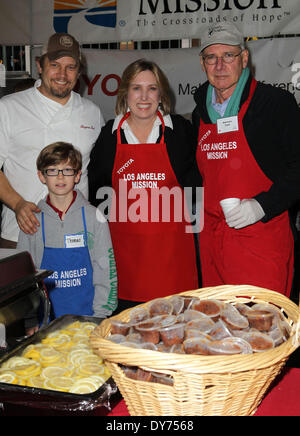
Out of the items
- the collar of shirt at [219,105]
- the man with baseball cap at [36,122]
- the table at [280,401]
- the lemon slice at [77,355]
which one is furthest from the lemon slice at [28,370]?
the collar of shirt at [219,105]

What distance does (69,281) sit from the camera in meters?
2.08

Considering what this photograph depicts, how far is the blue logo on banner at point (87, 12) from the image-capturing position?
4.14m

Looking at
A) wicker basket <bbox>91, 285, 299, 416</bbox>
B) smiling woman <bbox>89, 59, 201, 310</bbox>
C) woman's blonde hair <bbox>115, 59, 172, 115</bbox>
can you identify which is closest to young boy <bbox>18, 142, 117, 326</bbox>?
smiling woman <bbox>89, 59, 201, 310</bbox>

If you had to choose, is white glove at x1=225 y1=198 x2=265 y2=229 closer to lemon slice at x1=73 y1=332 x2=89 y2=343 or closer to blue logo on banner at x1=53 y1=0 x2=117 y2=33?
lemon slice at x1=73 y1=332 x2=89 y2=343

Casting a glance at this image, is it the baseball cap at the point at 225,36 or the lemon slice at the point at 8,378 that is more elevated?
the baseball cap at the point at 225,36

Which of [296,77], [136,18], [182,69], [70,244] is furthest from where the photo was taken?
[182,69]

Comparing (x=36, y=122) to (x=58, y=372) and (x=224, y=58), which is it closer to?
(x=224, y=58)

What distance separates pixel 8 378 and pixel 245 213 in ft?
4.04

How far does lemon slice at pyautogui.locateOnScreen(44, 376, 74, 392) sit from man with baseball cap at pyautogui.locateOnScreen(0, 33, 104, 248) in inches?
50.2

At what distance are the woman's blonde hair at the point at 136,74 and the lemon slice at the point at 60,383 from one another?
1.63m

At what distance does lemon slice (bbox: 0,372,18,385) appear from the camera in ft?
3.83

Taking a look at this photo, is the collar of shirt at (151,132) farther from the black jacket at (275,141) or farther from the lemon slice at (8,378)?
the lemon slice at (8,378)

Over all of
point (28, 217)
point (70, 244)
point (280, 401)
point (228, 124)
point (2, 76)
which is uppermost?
point (2, 76)

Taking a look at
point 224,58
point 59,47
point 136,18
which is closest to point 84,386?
point 224,58
